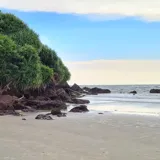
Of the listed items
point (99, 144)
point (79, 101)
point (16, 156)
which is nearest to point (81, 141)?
point (99, 144)

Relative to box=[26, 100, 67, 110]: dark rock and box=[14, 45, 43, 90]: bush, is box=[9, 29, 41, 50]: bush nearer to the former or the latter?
box=[14, 45, 43, 90]: bush

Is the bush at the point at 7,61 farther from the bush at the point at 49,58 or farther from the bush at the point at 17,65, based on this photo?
the bush at the point at 49,58

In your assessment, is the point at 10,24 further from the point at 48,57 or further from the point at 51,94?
the point at 51,94

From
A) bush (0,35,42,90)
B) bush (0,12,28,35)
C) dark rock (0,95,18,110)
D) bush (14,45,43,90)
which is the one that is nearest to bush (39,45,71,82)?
bush (0,12,28,35)

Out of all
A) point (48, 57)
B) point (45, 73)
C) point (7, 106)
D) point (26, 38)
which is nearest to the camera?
point (7, 106)

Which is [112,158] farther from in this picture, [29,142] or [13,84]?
[13,84]

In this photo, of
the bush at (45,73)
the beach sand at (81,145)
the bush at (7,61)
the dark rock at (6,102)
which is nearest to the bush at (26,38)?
the bush at (45,73)

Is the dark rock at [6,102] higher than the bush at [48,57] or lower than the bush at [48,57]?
lower

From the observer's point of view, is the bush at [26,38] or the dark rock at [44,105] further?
the bush at [26,38]

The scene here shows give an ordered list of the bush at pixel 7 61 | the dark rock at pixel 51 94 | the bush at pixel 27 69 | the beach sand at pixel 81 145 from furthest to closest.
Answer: the dark rock at pixel 51 94
the bush at pixel 27 69
the bush at pixel 7 61
the beach sand at pixel 81 145

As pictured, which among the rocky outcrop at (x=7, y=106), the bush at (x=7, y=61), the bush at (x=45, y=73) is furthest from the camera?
the bush at (x=45, y=73)

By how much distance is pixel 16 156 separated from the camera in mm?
7375

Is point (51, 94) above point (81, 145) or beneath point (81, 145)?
above

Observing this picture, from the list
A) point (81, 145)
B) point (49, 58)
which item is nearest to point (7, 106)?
point (81, 145)
